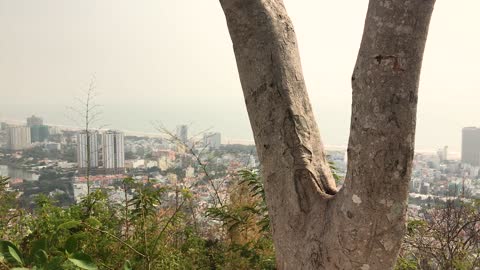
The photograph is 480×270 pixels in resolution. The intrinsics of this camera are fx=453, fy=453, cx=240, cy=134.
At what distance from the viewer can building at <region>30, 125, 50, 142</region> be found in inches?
233

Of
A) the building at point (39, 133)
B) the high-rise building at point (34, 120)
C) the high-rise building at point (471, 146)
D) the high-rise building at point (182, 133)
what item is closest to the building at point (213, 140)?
the high-rise building at point (182, 133)

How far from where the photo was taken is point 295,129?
1.41 m

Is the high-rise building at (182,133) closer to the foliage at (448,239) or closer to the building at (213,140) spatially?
the building at (213,140)

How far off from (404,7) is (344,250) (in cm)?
66

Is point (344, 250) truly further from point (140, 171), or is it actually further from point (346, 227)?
point (140, 171)

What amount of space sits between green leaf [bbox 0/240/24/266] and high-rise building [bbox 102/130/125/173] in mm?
2817

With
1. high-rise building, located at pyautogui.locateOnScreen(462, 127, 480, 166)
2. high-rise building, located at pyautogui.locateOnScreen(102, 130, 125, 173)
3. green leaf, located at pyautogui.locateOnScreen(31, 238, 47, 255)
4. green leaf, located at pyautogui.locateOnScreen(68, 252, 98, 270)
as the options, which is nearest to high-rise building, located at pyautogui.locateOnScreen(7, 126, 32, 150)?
high-rise building, located at pyautogui.locateOnScreen(102, 130, 125, 173)

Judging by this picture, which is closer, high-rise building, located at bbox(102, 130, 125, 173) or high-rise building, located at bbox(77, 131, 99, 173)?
high-rise building, located at bbox(77, 131, 99, 173)

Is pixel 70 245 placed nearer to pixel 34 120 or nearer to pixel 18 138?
pixel 18 138

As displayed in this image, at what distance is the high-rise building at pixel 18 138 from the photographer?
5629 mm

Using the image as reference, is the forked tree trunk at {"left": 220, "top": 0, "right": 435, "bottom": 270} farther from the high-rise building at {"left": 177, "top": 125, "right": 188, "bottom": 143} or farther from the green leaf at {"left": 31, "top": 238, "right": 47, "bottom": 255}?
the high-rise building at {"left": 177, "top": 125, "right": 188, "bottom": 143}

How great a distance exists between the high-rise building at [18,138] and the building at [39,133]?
0.07m

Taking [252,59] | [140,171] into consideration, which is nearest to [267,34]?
[252,59]

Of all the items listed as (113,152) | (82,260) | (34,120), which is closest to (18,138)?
(34,120)
